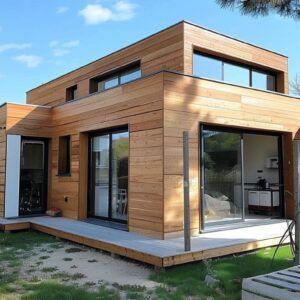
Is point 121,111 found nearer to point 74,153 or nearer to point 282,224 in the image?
point 74,153

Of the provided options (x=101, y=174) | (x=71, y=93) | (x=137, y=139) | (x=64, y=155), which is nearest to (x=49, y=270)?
(x=137, y=139)

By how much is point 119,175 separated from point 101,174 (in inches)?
33.1

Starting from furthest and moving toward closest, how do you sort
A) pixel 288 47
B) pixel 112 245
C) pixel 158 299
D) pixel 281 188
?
pixel 288 47, pixel 281 188, pixel 112 245, pixel 158 299

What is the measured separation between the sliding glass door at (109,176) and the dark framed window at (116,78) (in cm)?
146

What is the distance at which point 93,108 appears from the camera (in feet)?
30.3

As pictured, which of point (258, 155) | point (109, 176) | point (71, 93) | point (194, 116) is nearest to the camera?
point (194, 116)

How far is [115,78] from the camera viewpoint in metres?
10.8

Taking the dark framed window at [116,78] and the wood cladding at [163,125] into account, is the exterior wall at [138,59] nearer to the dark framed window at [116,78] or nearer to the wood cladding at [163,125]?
the dark framed window at [116,78]

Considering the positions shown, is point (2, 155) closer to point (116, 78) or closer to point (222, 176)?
point (116, 78)

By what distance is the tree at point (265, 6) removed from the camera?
6238 mm

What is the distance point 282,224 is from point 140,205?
11.4ft

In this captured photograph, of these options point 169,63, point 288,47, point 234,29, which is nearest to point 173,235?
point 169,63

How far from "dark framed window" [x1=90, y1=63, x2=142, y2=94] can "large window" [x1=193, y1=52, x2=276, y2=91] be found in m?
1.61

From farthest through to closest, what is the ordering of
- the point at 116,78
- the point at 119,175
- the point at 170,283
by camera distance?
the point at 116,78 < the point at 119,175 < the point at 170,283
